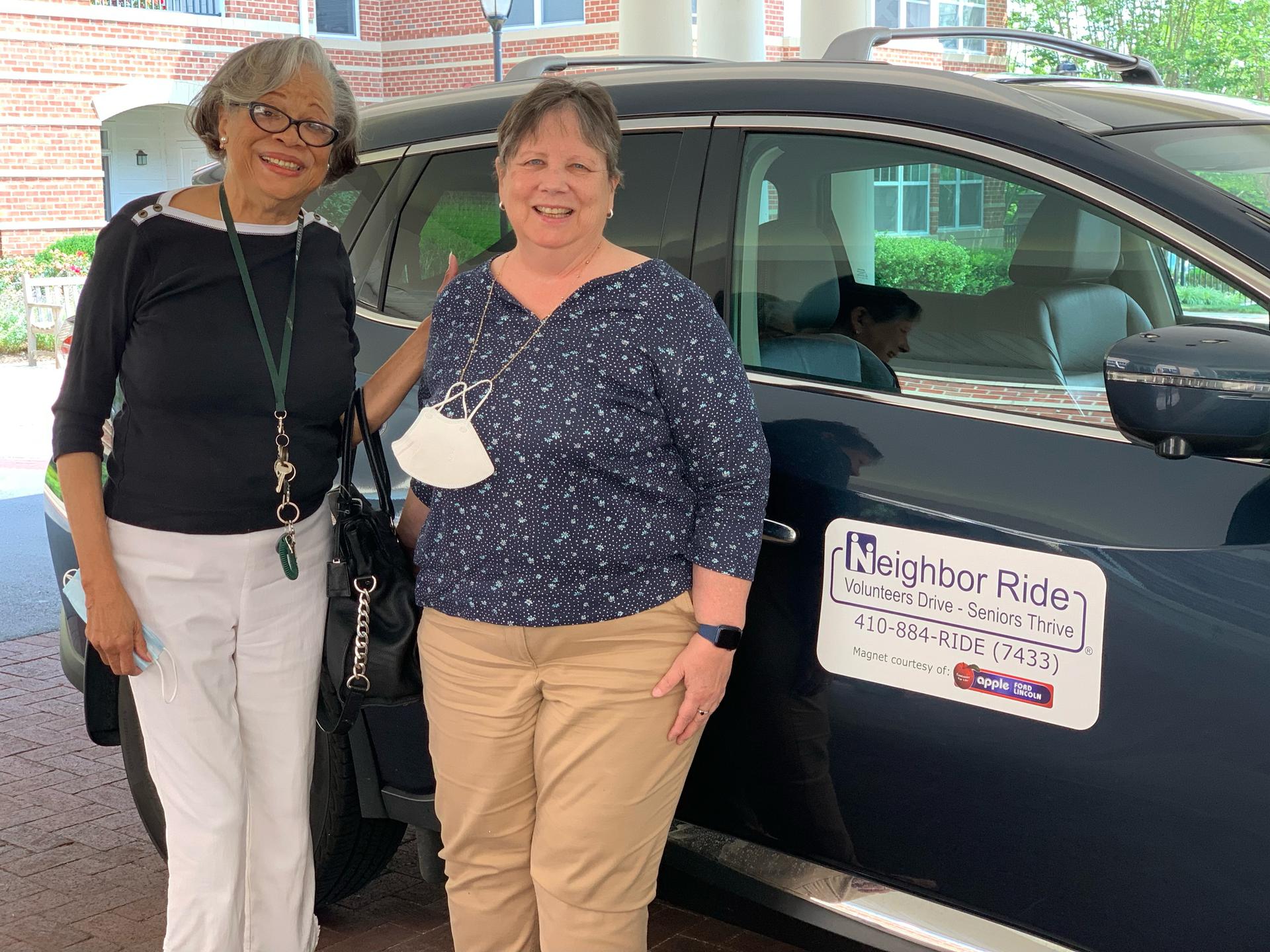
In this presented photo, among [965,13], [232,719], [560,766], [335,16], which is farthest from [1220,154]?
[335,16]

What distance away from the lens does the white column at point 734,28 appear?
884cm

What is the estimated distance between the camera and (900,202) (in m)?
2.50

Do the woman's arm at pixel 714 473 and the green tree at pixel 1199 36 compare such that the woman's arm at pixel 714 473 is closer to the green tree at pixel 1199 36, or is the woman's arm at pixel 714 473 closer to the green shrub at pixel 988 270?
the green shrub at pixel 988 270

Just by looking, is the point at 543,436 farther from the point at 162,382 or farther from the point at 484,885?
the point at 484,885

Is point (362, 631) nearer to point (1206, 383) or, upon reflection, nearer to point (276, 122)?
point (276, 122)

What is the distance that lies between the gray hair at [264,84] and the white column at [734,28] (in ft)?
21.3

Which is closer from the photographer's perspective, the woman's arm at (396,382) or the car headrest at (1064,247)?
the car headrest at (1064,247)

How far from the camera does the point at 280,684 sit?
2.67 metres

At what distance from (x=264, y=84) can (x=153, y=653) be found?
1.01 metres

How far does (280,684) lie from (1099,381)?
61.1 inches

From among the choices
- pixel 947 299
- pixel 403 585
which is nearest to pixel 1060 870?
pixel 947 299

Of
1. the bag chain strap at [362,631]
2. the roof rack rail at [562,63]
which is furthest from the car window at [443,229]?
→ the bag chain strap at [362,631]

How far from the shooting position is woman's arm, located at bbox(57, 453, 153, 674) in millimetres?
2432

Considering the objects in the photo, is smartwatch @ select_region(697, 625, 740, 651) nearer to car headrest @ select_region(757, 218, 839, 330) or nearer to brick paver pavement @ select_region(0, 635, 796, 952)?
car headrest @ select_region(757, 218, 839, 330)
